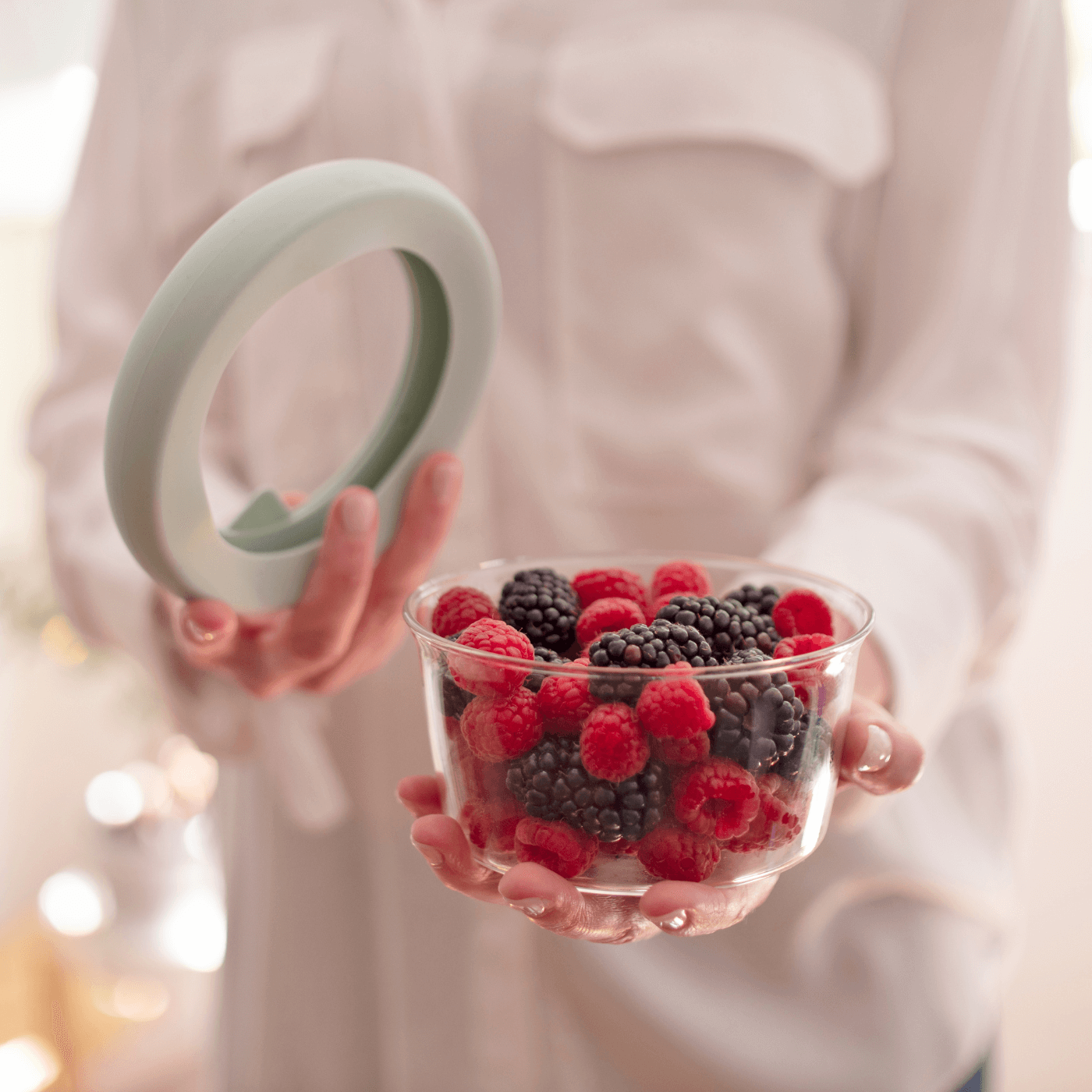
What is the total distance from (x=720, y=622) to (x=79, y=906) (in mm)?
1629

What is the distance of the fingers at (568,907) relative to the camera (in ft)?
1.18

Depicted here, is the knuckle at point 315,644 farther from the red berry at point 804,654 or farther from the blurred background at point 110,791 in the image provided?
the blurred background at point 110,791

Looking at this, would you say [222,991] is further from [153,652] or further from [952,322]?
[952,322]

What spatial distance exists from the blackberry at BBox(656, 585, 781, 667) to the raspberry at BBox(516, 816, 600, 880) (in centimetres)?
8

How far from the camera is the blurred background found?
4.65 feet

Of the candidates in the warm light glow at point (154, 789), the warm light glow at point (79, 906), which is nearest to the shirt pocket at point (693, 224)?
the warm light glow at point (154, 789)

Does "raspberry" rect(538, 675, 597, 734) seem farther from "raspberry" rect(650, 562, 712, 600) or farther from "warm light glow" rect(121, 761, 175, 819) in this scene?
"warm light glow" rect(121, 761, 175, 819)

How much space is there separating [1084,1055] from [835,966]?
1.00 meters

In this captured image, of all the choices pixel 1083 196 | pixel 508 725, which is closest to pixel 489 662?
pixel 508 725

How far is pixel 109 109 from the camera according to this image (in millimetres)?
904

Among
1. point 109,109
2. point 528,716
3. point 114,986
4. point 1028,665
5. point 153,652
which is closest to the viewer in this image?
point 528,716

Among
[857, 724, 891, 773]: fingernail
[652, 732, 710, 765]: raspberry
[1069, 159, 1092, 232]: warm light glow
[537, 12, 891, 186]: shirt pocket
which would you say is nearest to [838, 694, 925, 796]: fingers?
[857, 724, 891, 773]: fingernail

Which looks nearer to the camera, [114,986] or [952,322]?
[952,322]

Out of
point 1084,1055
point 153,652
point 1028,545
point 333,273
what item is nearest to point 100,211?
point 333,273
